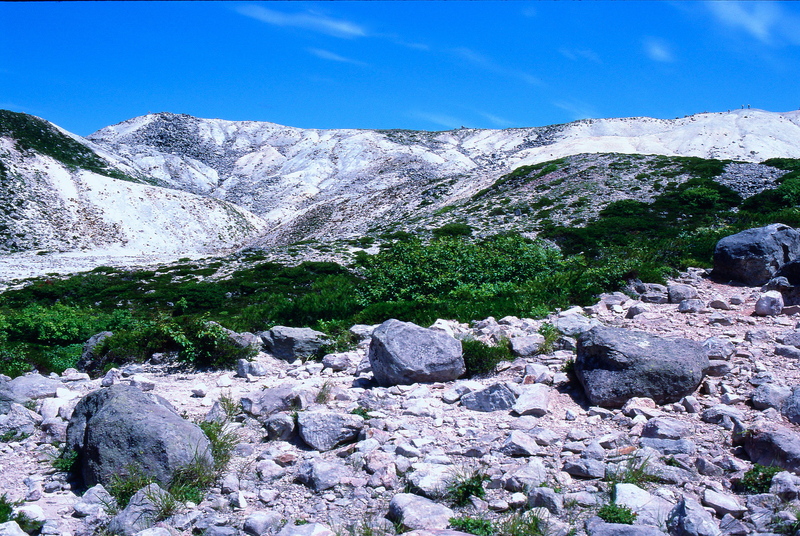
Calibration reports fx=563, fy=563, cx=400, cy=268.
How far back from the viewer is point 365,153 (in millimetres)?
77438

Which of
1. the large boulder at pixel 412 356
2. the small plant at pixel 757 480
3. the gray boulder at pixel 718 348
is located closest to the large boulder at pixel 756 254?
the gray boulder at pixel 718 348

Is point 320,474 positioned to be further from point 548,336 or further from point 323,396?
point 548,336

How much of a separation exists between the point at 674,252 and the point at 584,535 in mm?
13214

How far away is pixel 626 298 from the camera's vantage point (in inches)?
444

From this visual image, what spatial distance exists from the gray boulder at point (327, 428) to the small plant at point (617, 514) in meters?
2.68

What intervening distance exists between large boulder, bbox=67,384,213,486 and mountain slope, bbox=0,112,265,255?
38359mm

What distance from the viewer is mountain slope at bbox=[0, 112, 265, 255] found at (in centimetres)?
4178

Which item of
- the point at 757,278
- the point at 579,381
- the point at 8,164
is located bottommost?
the point at 579,381

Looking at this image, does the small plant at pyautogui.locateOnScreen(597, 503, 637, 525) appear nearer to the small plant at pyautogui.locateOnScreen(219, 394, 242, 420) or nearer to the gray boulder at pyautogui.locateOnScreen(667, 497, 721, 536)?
the gray boulder at pyautogui.locateOnScreen(667, 497, 721, 536)

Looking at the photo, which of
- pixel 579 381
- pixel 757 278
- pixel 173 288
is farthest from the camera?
pixel 173 288

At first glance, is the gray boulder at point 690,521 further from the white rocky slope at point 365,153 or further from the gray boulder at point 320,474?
the white rocky slope at point 365,153

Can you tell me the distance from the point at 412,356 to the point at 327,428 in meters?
1.97

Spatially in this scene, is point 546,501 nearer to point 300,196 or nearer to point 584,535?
point 584,535

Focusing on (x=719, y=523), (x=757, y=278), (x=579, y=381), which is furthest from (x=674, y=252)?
(x=719, y=523)
